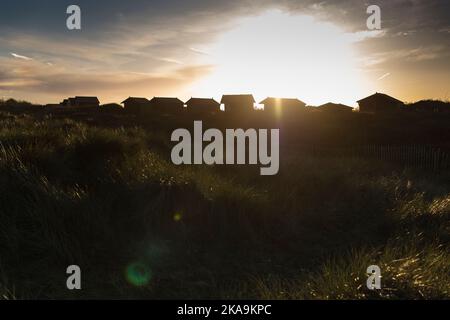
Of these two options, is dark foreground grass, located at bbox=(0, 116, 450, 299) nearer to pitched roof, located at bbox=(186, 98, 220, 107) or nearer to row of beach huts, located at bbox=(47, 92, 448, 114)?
row of beach huts, located at bbox=(47, 92, 448, 114)

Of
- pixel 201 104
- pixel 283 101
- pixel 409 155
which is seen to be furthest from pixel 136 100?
pixel 409 155

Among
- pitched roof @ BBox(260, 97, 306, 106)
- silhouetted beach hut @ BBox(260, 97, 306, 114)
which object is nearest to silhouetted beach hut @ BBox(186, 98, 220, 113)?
silhouetted beach hut @ BBox(260, 97, 306, 114)

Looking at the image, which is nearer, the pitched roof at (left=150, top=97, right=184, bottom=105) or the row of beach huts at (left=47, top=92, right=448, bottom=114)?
the row of beach huts at (left=47, top=92, right=448, bottom=114)

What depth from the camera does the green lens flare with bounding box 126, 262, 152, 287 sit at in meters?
4.50

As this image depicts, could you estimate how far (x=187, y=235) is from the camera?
5637 mm

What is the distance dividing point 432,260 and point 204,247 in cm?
278

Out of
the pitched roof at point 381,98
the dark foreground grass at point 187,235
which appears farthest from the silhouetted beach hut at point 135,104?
the dark foreground grass at point 187,235

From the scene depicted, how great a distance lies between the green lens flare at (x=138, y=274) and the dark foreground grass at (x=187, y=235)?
2cm

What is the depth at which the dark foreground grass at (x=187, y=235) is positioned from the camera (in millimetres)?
4145

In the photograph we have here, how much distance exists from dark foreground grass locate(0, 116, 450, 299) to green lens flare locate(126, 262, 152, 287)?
2 cm

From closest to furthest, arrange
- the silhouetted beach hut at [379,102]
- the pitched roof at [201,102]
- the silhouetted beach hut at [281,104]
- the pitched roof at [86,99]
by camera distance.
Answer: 1. the silhouetted beach hut at [379,102]
2. the silhouetted beach hut at [281,104]
3. the pitched roof at [201,102]
4. the pitched roof at [86,99]

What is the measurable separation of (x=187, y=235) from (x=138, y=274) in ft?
3.61

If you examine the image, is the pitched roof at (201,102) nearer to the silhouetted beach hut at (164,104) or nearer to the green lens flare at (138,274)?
the silhouetted beach hut at (164,104)
